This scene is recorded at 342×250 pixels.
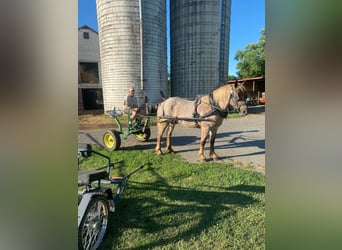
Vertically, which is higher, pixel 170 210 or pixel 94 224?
pixel 94 224

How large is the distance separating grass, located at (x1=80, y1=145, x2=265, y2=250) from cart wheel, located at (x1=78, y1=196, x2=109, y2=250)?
10cm

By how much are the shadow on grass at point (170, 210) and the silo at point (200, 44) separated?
357 inches

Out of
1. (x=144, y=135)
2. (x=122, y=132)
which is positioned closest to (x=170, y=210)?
(x=122, y=132)

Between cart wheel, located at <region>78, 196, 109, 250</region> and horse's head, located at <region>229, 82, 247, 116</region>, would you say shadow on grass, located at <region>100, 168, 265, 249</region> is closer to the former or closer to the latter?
cart wheel, located at <region>78, 196, 109, 250</region>

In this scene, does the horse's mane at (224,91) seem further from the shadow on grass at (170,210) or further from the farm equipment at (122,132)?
the farm equipment at (122,132)

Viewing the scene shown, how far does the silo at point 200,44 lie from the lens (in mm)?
11133

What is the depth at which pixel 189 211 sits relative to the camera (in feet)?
7.82

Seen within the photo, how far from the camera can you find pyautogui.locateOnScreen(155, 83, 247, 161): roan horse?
156 inches

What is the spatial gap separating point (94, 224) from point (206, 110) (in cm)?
310

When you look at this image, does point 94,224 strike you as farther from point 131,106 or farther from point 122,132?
point 131,106
